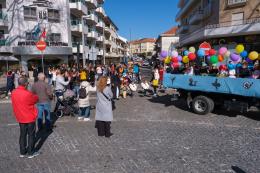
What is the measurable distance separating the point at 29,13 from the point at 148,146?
32335mm

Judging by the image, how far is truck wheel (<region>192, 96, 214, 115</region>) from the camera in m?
8.29

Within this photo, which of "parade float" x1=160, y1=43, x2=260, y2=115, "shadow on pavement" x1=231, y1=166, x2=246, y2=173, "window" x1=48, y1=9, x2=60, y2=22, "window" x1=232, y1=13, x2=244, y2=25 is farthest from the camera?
"window" x1=48, y1=9, x2=60, y2=22

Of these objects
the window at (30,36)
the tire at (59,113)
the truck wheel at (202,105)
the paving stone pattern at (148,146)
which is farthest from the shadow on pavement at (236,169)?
the window at (30,36)

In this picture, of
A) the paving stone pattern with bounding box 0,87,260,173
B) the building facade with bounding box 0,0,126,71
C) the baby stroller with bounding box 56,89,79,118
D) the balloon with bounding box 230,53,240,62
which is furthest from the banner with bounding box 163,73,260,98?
the building facade with bounding box 0,0,126,71

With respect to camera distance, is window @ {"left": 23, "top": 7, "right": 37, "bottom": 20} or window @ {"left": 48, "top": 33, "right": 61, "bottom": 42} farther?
window @ {"left": 48, "top": 33, "right": 61, "bottom": 42}

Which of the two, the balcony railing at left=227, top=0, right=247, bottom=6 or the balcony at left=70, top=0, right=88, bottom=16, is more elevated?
the balcony at left=70, top=0, right=88, bottom=16

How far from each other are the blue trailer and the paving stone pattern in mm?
464

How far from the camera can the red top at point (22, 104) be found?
15.3 feet

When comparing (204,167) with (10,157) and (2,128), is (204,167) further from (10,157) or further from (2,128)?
(2,128)

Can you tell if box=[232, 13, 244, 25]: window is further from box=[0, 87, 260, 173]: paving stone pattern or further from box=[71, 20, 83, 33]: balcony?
box=[71, 20, 83, 33]: balcony

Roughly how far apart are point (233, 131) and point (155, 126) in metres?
2.23

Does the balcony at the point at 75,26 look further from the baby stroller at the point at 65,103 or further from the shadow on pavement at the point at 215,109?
the baby stroller at the point at 65,103

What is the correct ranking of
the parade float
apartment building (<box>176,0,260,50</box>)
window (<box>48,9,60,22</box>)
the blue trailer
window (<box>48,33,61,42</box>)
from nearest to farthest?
the blue trailer
the parade float
apartment building (<box>176,0,260,50</box>)
window (<box>48,33,61,42</box>)
window (<box>48,9,60,22</box>)

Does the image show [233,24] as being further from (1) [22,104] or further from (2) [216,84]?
(1) [22,104]
